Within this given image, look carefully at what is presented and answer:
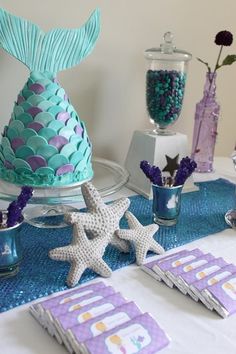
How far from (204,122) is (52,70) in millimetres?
405

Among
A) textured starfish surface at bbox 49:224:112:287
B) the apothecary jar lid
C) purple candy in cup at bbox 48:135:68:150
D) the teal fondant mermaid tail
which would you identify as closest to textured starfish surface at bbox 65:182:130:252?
textured starfish surface at bbox 49:224:112:287

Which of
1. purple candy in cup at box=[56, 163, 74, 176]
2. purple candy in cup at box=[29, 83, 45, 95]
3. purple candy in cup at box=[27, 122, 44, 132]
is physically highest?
purple candy in cup at box=[29, 83, 45, 95]

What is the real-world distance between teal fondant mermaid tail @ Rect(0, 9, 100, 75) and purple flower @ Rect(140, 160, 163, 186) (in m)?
0.22

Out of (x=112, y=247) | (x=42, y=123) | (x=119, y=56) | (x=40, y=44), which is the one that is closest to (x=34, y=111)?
(x=42, y=123)

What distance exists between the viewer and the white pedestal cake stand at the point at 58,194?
0.55 metres

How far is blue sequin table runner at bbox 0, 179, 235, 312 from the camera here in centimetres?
46

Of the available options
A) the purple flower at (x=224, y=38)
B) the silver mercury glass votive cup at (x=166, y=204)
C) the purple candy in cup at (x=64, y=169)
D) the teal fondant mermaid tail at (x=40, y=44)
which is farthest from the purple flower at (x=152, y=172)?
the purple flower at (x=224, y=38)

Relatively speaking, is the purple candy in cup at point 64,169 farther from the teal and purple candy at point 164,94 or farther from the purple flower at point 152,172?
the teal and purple candy at point 164,94

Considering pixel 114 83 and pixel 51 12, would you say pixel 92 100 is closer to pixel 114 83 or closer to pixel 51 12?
pixel 114 83

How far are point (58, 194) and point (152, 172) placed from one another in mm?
155

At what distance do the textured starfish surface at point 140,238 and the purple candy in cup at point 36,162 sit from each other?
14 cm

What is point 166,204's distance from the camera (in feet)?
2.12

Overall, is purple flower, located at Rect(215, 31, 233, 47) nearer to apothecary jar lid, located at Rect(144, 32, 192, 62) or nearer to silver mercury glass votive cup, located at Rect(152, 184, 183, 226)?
apothecary jar lid, located at Rect(144, 32, 192, 62)

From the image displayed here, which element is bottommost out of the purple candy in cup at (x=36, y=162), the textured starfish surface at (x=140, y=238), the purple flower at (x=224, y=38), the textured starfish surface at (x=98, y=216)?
the textured starfish surface at (x=140, y=238)
